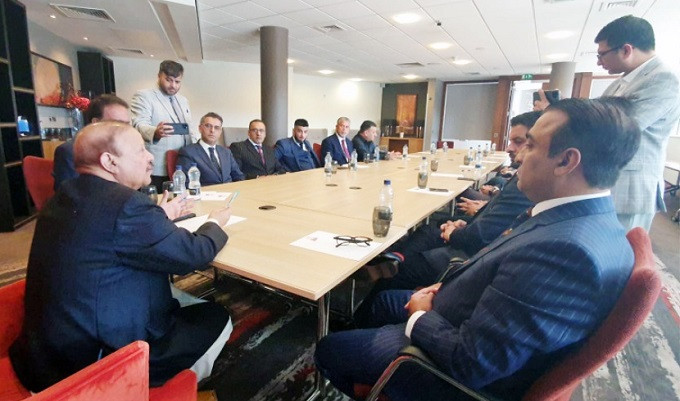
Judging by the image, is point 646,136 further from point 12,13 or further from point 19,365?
point 12,13

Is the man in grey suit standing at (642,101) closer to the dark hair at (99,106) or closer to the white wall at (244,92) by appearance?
the dark hair at (99,106)

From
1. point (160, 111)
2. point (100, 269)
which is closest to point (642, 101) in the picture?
point (100, 269)

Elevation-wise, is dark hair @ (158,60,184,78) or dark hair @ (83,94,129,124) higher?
dark hair @ (158,60,184,78)

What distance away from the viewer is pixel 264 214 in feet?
6.08

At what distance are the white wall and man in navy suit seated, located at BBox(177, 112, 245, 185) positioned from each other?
20.0 feet

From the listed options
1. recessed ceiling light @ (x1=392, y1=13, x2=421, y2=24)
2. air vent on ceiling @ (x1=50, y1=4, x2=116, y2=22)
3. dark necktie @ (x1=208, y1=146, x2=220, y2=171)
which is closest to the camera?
dark necktie @ (x1=208, y1=146, x2=220, y2=171)

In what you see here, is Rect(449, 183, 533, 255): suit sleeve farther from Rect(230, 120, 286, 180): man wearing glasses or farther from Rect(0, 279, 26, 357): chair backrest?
Rect(230, 120, 286, 180): man wearing glasses

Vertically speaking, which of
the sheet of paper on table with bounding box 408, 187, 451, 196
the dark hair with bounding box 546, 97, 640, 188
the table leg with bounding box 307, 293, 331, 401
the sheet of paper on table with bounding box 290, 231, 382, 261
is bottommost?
the table leg with bounding box 307, 293, 331, 401

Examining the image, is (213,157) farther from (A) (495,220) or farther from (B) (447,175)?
(A) (495,220)

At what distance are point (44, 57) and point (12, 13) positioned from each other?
4.81 ft

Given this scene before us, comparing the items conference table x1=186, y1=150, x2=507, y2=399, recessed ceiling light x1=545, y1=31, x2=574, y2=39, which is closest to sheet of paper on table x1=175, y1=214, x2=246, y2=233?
conference table x1=186, y1=150, x2=507, y2=399

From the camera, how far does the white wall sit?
7.92m

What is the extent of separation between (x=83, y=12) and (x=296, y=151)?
11.2 ft

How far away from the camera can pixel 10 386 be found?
0.95 m
